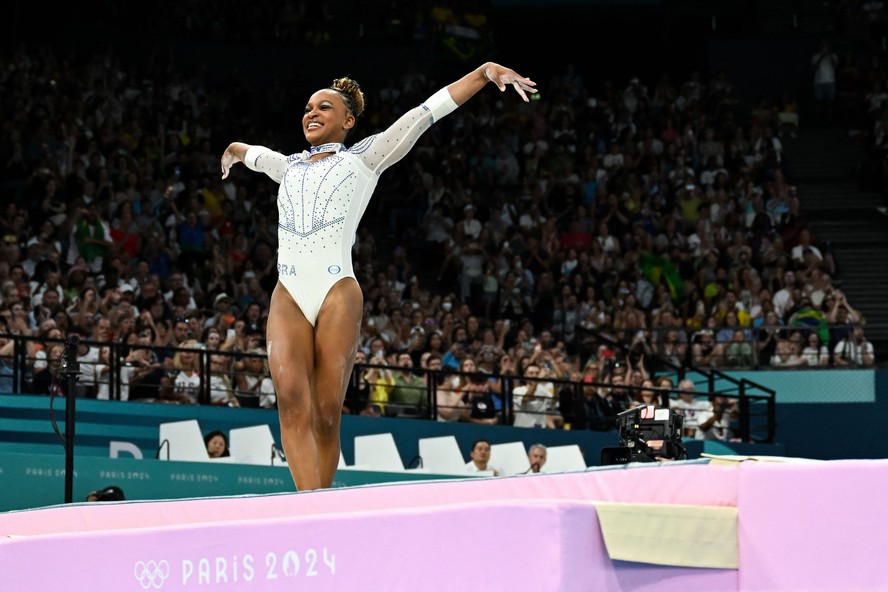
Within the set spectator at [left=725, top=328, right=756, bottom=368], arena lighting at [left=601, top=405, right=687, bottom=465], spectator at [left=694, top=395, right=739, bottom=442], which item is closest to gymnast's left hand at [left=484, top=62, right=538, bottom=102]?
arena lighting at [left=601, top=405, right=687, bottom=465]

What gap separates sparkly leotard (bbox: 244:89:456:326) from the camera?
5.69 metres

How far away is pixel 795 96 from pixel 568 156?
16.7 ft

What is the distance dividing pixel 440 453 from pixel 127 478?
3.05 m

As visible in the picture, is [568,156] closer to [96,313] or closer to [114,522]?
[96,313]

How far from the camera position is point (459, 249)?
722 inches

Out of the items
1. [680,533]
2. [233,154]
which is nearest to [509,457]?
[233,154]

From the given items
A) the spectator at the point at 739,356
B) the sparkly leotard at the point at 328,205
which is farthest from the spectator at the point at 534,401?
the sparkly leotard at the point at 328,205

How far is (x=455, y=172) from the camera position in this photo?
20078 mm

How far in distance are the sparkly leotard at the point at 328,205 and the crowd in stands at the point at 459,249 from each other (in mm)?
6244

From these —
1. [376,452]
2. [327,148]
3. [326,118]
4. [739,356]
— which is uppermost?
[326,118]

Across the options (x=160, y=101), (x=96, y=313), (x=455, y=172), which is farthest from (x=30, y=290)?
(x=455, y=172)

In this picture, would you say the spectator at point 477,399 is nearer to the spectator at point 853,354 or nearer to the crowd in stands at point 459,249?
the crowd in stands at point 459,249

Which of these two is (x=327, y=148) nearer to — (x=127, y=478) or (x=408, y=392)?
(x=127, y=478)

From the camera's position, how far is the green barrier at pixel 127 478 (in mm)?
11438
